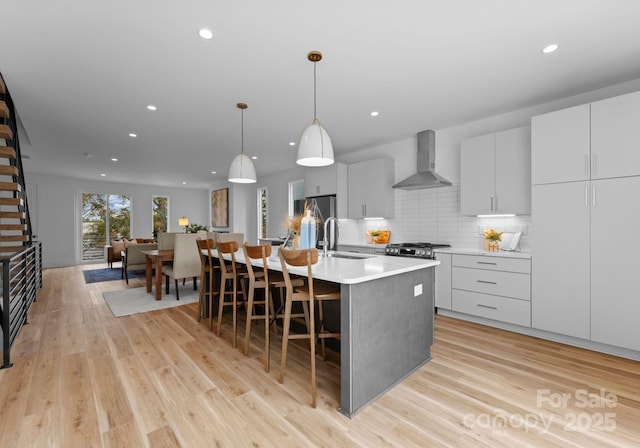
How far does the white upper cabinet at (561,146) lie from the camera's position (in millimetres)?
2816

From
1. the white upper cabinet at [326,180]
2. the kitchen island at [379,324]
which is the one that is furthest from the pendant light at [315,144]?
the white upper cabinet at [326,180]

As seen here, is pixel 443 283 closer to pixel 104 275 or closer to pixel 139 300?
pixel 139 300

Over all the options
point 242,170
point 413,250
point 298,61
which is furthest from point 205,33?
point 413,250

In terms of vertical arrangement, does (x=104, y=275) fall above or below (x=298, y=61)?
below

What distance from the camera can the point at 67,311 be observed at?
3.98 m

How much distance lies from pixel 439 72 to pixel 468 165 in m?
1.47

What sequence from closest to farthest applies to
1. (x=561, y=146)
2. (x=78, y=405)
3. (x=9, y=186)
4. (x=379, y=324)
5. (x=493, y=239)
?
(x=78, y=405) < (x=379, y=324) < (x=561, y=146) < (x=9, y=186) < (x=493, y=239)

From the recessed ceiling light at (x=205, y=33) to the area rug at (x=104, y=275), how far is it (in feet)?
19.5

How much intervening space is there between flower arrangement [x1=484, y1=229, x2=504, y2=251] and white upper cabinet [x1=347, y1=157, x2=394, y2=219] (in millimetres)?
1489

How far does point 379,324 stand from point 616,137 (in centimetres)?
274

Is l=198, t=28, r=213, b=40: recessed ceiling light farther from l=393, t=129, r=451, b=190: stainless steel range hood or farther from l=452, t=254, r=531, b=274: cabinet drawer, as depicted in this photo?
l=452, t=254, r=531, b=274: cabinet drawer

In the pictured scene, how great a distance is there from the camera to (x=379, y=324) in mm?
1998

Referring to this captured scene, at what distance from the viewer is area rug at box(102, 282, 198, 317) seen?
4020 mm

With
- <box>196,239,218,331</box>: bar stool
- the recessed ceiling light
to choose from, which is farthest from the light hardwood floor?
the recessed ceiling light
